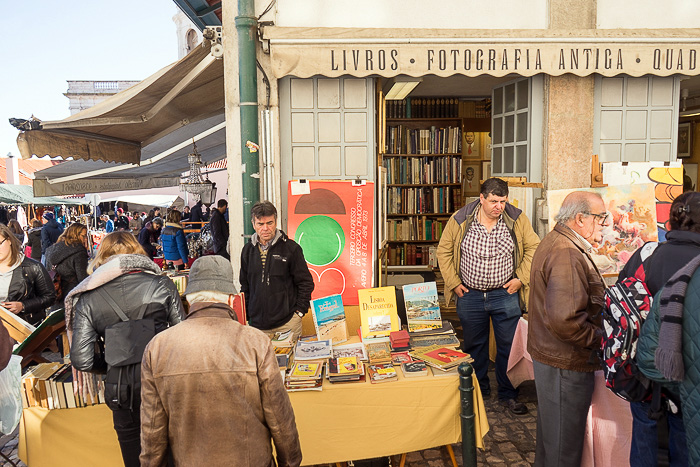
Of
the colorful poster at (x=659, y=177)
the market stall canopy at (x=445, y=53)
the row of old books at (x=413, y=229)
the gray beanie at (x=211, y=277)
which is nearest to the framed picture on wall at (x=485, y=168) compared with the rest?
the row of old books at (x=413, y=229)

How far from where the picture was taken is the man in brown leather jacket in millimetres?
2850

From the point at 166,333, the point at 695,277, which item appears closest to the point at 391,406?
the point at 166,333

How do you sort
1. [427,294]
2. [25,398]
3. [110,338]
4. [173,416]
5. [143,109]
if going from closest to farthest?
1. [173,416]
2. [110,338]
3. [25,398]
4. [427,294]
5. [143,109]

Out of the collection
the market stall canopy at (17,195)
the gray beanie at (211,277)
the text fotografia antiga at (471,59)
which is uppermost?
the text fotografia antiga at (471,59)

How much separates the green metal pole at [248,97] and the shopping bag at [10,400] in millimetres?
2022

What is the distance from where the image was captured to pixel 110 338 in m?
2.72

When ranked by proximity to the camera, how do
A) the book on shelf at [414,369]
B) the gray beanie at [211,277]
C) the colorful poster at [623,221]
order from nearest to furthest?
the gray beanie at [211,277] → the book on shelf at [414,369] → the colorful poster at [623,221]

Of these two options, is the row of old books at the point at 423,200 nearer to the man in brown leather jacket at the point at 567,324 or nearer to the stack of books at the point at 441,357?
the stack of books at the point at 441,357

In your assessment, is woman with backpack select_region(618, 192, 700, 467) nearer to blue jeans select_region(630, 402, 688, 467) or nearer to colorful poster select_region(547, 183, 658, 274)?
blue jeans select_region(630, 402, 688, 467)

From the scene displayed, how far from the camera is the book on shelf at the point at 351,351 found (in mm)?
3581

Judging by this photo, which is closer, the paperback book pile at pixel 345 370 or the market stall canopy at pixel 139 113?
the paperback book pile at pixel 345 370

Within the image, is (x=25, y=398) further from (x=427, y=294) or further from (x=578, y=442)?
(x=578, y=442)

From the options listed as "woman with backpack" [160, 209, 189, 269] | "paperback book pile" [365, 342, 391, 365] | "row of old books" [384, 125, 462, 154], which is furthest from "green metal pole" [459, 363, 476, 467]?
"woman with backpack" [160, 209, 189, 269]

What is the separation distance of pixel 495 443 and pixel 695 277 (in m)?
2.46
